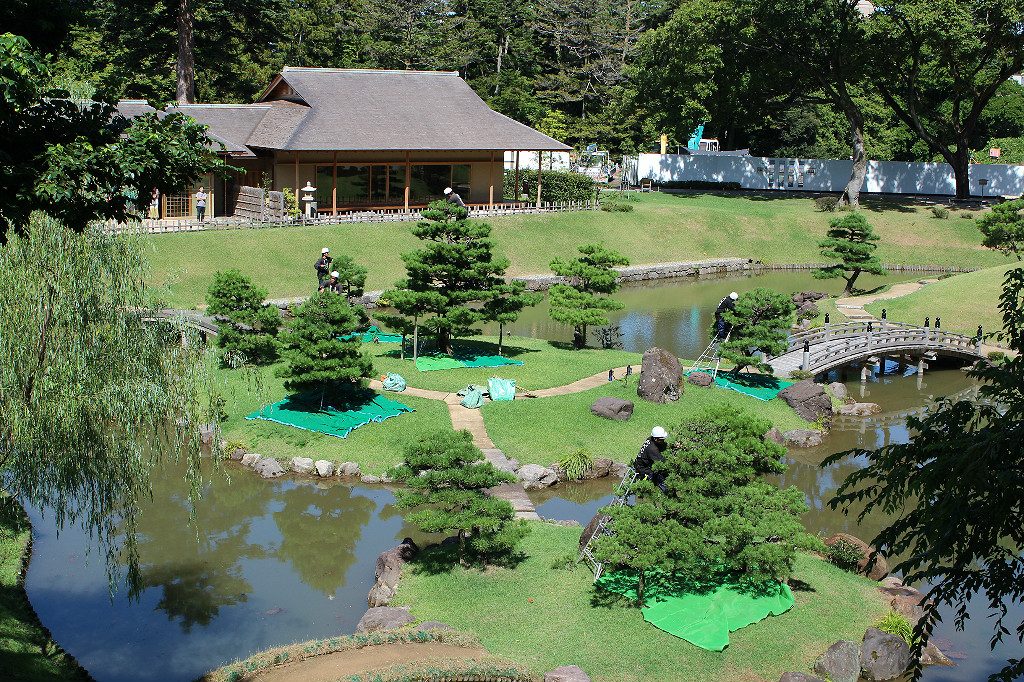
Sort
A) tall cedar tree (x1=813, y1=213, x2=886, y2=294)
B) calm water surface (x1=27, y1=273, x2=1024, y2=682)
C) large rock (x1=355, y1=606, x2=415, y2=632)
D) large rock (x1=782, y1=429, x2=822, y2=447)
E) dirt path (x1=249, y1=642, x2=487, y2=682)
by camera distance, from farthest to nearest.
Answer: tall cedar tree (x1=813, y1=213, x2=886, y2=294) < large rock (x1=782, y1=429, x2=822, y2=447) < calm water surface (x1=27, y1=273, x2=1024, y2=682) < large rock (x1=355, y1=606, x2=415, y2=632) < dirt path (x1=249, y1=642, x2=487, y2=682)

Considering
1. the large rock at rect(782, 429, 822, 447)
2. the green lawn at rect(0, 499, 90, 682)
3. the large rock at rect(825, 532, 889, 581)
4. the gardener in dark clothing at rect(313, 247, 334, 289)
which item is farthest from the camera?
the gardener in dark clothing at rect(313, 247, 334, 289)

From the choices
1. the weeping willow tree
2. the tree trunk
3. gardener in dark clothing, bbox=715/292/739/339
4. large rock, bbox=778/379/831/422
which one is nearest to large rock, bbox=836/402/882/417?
large rock, bbox=778/379/831/422

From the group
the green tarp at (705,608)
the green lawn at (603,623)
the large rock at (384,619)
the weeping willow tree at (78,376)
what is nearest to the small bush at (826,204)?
the green lawn at (603,623)

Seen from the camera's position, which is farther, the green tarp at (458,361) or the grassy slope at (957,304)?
the grassy slope at (957,304)

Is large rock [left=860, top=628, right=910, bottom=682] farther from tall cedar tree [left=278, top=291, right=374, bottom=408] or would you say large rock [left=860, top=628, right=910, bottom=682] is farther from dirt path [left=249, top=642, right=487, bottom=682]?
tall cedar tree [left=278, top=291, right=374, bottom=408]

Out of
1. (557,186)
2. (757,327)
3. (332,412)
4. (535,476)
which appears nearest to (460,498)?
(535,476)

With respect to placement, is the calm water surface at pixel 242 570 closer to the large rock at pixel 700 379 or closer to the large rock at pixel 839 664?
the large rock at pixel 839 664
